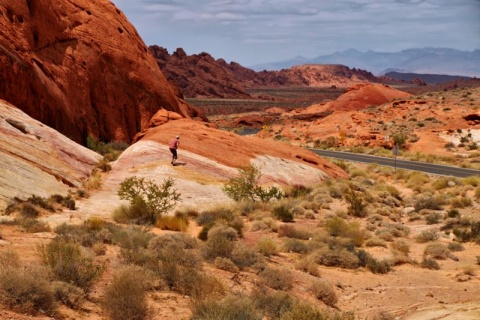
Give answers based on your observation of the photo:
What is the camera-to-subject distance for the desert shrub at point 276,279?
12070 mm

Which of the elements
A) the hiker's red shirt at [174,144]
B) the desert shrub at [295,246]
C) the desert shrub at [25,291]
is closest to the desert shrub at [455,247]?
the desert shrub at [295,246]

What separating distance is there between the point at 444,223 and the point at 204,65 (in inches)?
6518

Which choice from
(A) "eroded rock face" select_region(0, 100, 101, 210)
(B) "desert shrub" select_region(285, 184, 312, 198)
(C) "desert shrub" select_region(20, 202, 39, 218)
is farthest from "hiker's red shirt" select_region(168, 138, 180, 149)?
(C) "desert shrub" select_region(20, 202, 39, 218)

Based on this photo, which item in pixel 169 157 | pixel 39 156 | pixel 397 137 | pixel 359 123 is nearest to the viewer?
pixel 39 156

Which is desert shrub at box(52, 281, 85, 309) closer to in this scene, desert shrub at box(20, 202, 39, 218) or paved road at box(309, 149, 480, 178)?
desert shrub at box(20, 202, 39, 218)

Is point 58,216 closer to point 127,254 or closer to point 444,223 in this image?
point 127,254

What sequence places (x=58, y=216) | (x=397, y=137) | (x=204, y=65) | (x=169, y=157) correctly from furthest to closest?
(x=204, y=65) < (x=397, y=137) < (x=169, y=157) < (x=58, y=216)

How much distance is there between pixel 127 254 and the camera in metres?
11.6

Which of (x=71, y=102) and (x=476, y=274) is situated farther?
(x=71, y=102)

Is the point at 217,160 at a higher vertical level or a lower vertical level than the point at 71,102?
lower

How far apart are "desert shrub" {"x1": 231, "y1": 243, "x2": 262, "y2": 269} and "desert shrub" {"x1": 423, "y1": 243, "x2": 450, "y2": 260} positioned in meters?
6.39

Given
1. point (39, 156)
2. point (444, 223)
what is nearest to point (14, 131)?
point (39, 156)

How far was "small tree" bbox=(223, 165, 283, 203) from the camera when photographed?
24094 mm

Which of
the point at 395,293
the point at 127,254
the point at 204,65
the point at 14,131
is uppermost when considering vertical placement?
the point at 204,65
